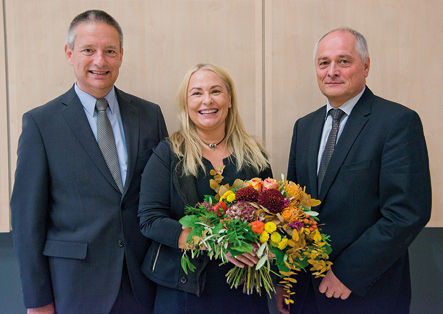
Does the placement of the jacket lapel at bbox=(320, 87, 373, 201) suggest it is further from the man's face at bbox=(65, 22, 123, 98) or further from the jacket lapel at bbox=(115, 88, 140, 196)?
the man's face at bbox=(65, 22, 123, 98)

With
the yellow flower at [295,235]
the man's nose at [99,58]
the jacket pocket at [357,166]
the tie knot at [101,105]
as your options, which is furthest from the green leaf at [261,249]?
the man's nose at [99,58]

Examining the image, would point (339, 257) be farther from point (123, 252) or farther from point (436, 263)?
point (436, 263)

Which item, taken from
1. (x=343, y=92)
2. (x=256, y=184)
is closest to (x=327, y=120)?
(x=343, y=92)

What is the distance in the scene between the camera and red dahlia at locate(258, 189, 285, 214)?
64.2 inches

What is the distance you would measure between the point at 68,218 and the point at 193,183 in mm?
704

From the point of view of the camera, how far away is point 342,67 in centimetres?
206

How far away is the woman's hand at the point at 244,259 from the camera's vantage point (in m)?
1.70

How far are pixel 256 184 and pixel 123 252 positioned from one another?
855 mm

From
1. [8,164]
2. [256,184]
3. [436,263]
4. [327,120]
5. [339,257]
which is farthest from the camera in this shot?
[436,263]

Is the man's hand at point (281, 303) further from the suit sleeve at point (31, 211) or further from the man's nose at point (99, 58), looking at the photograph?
the man's nose at point (99, 58)

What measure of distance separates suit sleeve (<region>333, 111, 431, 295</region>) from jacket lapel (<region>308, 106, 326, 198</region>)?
35 centimetres

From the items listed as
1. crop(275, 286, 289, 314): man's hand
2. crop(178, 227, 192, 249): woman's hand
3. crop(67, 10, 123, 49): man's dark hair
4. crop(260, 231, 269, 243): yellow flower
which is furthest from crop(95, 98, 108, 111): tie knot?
crop(275, 286, 289, 314): man's hand

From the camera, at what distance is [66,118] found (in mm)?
2055

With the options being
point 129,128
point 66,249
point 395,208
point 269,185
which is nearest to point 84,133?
point 129,128
